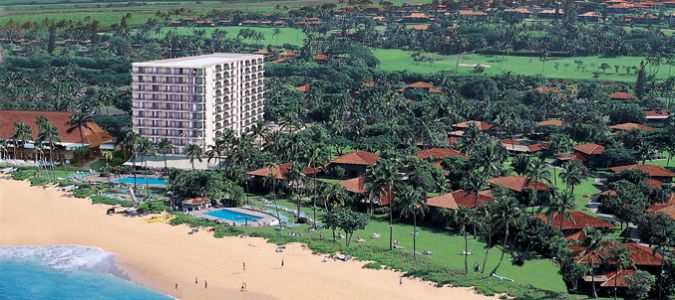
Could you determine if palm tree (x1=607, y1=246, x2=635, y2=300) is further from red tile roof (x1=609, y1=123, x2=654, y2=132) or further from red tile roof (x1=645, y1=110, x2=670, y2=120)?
red tile roof (x1=645, y1=110, x2=670, y2=120)

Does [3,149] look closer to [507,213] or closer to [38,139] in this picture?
[38,139]

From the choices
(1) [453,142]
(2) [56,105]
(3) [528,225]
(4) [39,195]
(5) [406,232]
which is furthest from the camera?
(2) [56,105]

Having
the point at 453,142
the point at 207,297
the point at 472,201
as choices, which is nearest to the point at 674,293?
the point at 472,201

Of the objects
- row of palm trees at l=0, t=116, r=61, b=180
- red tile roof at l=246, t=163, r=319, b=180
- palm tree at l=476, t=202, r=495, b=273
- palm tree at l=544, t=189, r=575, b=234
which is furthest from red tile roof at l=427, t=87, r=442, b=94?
palm tree at l=476, t=202, r=495, b=273

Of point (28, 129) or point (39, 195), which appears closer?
point (39, 195)

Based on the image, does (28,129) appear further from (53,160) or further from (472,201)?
(472,201)

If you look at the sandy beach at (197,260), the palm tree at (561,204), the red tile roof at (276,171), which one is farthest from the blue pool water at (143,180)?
the palm tree at (561,204)
